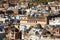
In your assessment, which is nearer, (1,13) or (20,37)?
(20,37)

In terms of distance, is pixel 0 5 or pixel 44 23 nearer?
pixel 44 23

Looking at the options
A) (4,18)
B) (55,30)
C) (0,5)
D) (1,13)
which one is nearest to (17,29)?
(55,30)

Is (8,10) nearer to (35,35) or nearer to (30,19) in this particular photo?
(30,19)

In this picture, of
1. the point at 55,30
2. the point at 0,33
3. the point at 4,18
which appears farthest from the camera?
the point at 4,18

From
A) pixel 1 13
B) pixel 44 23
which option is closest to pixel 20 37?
pixel 44 23

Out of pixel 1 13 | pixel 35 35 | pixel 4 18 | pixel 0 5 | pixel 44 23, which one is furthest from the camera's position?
pixel 0 5

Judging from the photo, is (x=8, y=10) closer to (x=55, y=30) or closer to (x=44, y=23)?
(x=44, y=23)

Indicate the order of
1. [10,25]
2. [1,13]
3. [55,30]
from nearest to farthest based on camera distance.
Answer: [55,30] → [10,25] → [1,13]

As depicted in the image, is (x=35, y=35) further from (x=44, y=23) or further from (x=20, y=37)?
(x=44, y=23)

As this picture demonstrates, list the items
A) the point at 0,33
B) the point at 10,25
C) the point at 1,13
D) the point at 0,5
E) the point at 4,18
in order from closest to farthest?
the point at 0,33
the point at 10,25
the point at 4,18
the point at 1,13
the point at 0,5
